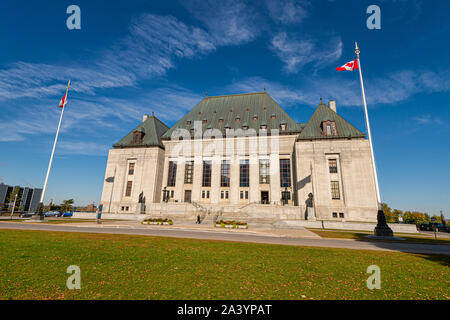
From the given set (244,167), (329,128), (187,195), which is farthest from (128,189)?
(329,128)

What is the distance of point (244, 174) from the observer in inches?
1775

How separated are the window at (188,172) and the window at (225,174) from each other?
7409 mm

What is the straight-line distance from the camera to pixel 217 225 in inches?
1024

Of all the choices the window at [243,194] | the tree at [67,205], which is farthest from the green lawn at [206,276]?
the tree at [67,205]

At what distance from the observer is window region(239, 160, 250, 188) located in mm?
44625

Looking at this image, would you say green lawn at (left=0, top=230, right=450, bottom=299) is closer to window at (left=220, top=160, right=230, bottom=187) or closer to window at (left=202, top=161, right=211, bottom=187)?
window at (left=220, top=160, right=230, bottom=187)

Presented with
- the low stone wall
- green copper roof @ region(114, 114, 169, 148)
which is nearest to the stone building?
green copper roof @ region(114, 114, 169, 148)

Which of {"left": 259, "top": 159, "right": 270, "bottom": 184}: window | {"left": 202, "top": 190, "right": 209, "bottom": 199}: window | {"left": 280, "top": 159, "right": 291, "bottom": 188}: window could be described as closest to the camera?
{"left": 280, "top": 159, "right": 291, "bottom": 188}: window

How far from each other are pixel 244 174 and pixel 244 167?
1589 millimetres

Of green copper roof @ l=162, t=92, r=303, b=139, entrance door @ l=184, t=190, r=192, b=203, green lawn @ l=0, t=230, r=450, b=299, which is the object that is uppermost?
green copper roof @ l=162, t=92, r=303, b=139

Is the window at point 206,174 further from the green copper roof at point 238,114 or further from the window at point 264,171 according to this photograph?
the window at point 264,171

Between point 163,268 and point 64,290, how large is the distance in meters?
2.78

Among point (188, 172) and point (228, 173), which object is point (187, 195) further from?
point (228, 173)
